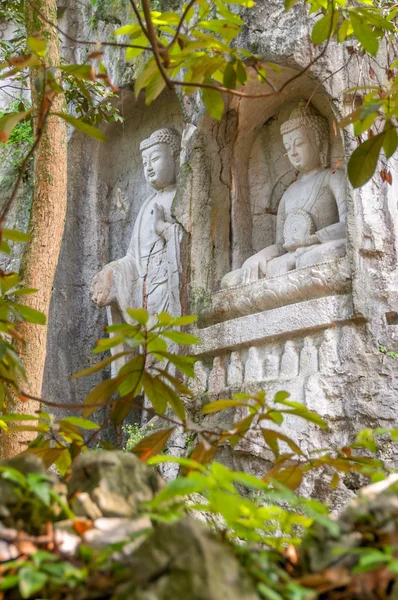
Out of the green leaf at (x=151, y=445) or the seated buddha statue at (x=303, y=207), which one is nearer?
the green leaf at (x=151, y=445)

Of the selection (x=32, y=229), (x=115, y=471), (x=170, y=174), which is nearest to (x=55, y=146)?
(x=32, y=229)

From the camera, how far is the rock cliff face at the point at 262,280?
170 inches

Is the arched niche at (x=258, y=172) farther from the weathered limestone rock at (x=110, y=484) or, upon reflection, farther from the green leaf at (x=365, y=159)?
the weathered limestone rock at (x=110, y=484)

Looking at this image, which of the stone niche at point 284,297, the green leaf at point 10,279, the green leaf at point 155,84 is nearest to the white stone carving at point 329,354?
the stone niche at point 284,297

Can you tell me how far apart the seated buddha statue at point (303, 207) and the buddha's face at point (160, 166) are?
56.4 inches

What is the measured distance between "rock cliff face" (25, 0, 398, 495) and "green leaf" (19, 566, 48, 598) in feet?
10.4

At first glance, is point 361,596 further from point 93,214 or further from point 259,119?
point 93,214

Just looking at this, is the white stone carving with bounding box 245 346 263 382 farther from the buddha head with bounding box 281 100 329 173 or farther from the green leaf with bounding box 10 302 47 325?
the green leaf with bounding box 10 302 47 325

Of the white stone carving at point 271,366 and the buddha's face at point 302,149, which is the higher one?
the buddha's face at point 302,149

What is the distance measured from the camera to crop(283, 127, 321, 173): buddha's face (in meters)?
5.36

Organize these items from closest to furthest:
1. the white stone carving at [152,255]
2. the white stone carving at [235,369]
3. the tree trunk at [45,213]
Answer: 1. the tree trunk at [45,213]
2. the white stone carving at [235,369]
3. the white stone carving at [152,255]

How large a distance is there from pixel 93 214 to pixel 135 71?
1.38 m

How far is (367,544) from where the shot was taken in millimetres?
1245

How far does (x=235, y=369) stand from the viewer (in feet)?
16.0
